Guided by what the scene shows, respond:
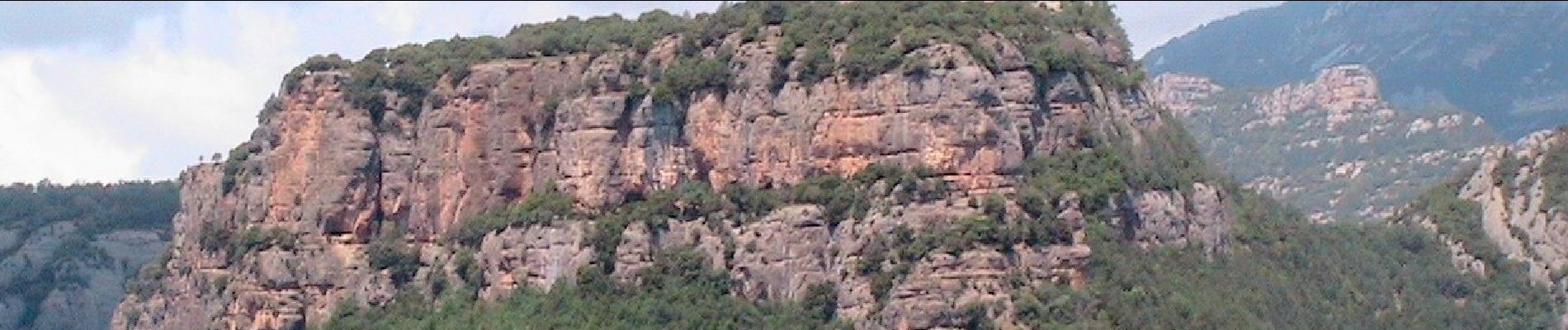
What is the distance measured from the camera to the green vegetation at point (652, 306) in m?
116

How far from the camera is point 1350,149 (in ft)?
636

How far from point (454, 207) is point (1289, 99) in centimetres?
7919

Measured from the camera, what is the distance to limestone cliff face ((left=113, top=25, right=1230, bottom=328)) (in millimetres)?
112938

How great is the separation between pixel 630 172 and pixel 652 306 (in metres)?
5.28

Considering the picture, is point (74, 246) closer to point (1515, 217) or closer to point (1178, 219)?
point (1515, 217)

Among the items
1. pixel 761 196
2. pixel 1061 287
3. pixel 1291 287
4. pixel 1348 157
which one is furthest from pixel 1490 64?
pixel 1061 287

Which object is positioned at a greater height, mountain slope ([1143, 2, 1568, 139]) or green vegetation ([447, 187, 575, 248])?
mountain slope ([1143, 2, 1568, 139])

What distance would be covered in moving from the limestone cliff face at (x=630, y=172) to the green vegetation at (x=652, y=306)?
58 centimetres

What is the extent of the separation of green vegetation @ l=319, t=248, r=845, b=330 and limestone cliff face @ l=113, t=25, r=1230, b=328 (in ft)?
1.90

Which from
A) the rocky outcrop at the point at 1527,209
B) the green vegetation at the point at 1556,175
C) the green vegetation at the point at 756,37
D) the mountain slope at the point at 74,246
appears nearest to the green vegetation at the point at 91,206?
the mountain slope at the point at 74,246

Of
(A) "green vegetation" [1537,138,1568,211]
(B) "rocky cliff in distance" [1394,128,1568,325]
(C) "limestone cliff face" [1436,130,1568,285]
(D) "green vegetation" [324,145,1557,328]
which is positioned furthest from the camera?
(A) "green vegetation" [1537,138,1568,211]

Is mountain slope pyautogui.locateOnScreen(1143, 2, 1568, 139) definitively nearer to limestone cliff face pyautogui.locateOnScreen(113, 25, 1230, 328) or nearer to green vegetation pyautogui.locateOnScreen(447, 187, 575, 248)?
limestone cliff face pyautogui.locateOnScreen(113, 25, 1230, 328)

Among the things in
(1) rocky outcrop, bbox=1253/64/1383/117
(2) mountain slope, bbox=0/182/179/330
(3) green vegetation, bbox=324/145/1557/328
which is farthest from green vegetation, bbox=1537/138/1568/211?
(2) mountain slope, bbox=0/182/179/330

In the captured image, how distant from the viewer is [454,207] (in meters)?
128
